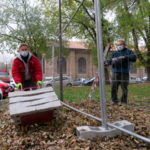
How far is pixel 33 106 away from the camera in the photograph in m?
3.00

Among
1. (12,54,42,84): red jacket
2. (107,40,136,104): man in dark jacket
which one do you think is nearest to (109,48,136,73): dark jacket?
(107,40,136,104): man in dark jacket

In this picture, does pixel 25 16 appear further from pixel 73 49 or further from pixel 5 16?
pixel 73 49

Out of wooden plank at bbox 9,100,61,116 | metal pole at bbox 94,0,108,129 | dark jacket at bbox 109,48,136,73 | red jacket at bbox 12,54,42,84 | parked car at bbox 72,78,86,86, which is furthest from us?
parked car at bbox 72,78,86,86

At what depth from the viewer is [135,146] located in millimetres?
2367

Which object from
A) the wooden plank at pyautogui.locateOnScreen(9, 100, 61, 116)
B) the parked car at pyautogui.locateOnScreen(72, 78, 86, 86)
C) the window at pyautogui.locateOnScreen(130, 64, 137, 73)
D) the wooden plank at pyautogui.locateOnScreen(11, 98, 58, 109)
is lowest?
the wooden plank at pyautogui.locateOnScreen(9, 100, 61, 116)

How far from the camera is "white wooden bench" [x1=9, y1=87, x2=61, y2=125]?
2.95 meters

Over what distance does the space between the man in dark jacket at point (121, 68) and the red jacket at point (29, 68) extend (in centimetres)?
167

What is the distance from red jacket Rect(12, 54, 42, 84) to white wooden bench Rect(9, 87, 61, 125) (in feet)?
2.21

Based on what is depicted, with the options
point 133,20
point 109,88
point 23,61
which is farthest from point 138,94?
point 133,20

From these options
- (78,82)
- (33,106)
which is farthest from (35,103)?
(78,82)

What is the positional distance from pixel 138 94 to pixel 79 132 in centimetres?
215

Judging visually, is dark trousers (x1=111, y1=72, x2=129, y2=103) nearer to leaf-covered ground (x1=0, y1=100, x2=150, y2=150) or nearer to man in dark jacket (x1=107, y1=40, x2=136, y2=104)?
man in dark jacket (x1=107, y1=40, x2=136, y2=104)

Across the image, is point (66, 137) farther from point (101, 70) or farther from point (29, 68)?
point (29, 68)

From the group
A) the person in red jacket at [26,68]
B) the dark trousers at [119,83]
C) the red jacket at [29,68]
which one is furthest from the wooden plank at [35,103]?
the dark trousers at [119,83]
